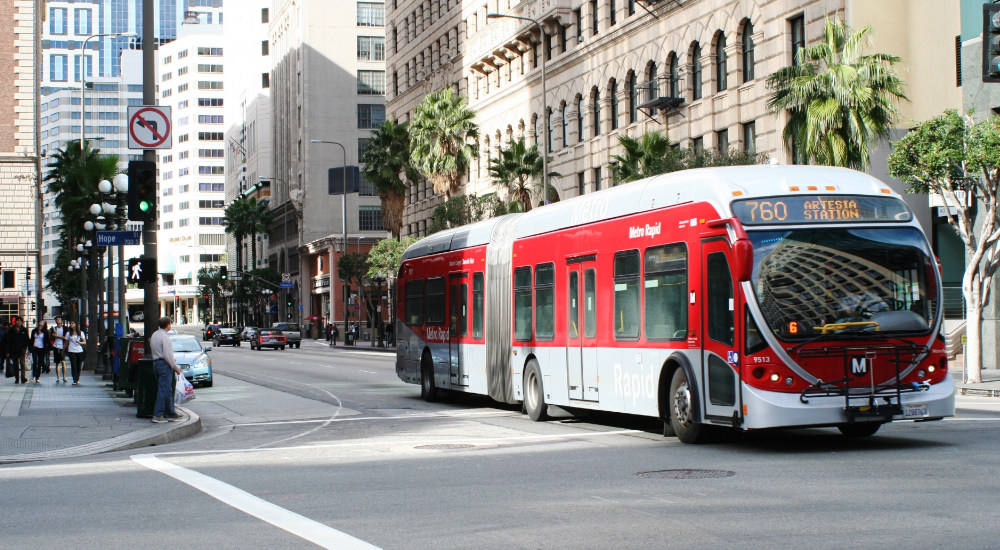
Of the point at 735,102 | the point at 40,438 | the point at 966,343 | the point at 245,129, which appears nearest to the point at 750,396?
the point at 40,438

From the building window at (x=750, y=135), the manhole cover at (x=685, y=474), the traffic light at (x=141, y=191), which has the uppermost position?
the building window at (x=750, y=135)

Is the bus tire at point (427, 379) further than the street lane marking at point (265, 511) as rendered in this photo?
Yes

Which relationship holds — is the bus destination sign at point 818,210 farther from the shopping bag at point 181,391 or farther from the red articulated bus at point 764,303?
the shopping bag at point 181,391

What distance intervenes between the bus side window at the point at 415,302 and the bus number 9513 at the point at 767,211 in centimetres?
1233

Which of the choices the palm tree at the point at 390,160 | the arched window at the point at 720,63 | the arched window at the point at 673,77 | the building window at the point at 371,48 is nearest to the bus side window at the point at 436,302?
the arched window at the point at 720,63

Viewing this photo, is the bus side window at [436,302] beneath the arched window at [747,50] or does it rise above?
beneath

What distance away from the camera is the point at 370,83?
12075 cm

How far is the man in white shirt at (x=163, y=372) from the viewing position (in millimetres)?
19344

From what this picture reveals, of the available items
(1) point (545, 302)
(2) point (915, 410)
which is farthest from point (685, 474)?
(1) point (545, 302)

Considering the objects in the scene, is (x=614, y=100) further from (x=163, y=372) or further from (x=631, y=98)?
(x=163, y=372)

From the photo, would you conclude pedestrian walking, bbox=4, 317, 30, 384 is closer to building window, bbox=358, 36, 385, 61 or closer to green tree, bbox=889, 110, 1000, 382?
green tree, bbox=889, 110, 1000, 382

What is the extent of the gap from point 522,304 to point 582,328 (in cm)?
243

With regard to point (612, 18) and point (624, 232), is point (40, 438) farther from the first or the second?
point (612, 18)

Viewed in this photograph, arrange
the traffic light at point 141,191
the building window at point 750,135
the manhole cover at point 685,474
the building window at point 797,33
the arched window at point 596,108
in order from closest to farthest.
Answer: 1. the manhole cover at point 685,474
2. the traffic light at point 141,191
3. the building window at point 797,33
4. the building window at point 750,135
5. the arched window at point 596,108
